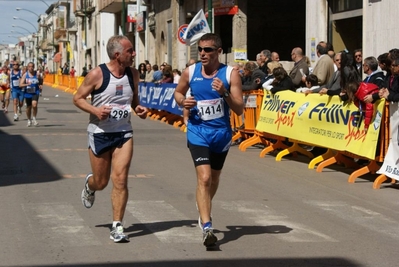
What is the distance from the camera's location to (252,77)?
18.0 meters

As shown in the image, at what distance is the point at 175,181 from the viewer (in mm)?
12328

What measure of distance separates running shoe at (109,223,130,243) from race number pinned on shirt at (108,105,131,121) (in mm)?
1039

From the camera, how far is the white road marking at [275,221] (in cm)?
819

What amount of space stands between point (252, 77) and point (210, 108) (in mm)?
10146

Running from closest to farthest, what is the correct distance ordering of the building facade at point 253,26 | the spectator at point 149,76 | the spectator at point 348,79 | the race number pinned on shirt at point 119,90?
the race number pinned on shirt at point 119,90 < the spectator at point 348,79 < the building facade at point 253,26 < the spectator at point 149,76

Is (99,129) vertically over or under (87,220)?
over

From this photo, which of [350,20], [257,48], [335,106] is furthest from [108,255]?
[257,48]

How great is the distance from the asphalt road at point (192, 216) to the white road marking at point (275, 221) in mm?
11

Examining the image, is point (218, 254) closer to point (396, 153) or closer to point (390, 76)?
point (396, 153)

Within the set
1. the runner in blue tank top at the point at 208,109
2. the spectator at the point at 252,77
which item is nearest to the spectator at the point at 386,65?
the spectator at the point at 252,77

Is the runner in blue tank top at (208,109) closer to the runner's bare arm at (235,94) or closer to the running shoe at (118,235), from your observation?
the runner's bare arm at (235,94)

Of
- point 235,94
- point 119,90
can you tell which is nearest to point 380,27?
point 235,94

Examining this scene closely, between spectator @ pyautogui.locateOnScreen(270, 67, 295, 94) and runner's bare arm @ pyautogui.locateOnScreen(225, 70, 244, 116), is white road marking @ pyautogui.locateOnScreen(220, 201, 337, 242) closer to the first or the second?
runner's bare arm @ pyautogui.locateOnScreen(225, 70, 244, 116)

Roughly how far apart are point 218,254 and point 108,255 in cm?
96
